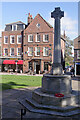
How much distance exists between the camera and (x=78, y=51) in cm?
2903

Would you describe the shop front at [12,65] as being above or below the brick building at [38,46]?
below

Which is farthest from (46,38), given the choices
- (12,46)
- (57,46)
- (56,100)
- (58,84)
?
(56,100)

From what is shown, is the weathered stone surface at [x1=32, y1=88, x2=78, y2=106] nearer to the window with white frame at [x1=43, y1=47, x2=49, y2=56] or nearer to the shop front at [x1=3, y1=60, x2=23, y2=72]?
the window with white frame at [x1=43, y1=47, x2=49, y2=56]

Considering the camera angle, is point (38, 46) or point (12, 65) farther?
point (12, 65)

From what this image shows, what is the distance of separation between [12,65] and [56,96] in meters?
27.8

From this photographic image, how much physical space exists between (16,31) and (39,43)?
7.65 metres

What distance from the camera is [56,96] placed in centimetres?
693

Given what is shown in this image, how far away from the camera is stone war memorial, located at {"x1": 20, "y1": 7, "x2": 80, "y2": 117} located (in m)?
6.57

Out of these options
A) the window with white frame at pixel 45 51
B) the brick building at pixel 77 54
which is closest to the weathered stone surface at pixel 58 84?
the brick building at pixel 77 54

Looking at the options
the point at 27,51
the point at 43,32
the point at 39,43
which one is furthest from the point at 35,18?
the point at 27,51

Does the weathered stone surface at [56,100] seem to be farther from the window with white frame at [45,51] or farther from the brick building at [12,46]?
the brick building at [12,46]

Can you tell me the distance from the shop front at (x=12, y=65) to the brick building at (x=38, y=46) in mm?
1336

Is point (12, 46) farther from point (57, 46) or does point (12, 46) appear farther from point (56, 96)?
point (56, 96)

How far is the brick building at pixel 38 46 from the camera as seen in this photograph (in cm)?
3023
